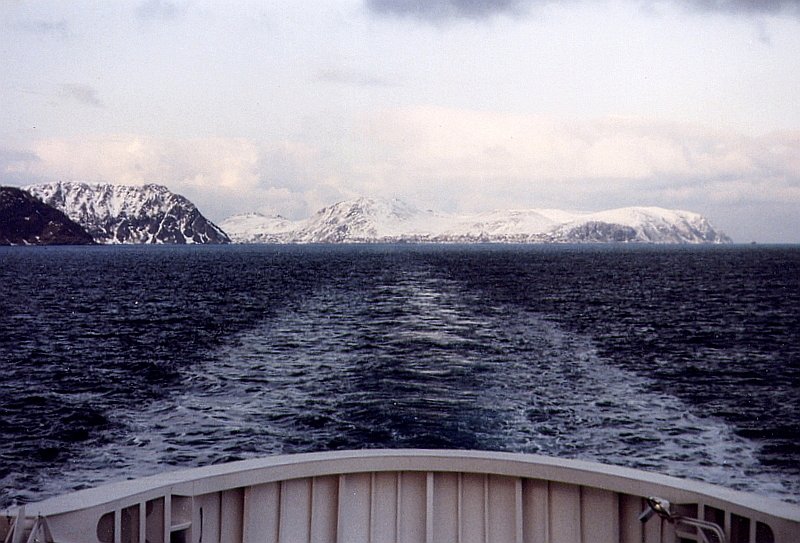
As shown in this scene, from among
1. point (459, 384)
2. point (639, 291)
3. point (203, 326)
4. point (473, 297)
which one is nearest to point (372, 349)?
point (459, 384)

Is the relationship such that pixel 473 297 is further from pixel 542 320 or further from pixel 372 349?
pixel 372 349

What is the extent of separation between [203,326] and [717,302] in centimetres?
4181

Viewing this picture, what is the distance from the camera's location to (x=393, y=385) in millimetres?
23703

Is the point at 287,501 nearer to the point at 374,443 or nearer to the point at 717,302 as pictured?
the point at 374,443

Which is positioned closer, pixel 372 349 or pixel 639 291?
pixel 372 349

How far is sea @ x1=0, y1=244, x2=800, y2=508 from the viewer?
16922 millimetres

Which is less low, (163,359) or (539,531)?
(539,531)

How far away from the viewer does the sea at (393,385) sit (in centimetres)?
1692

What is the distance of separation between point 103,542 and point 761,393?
24.9 metres

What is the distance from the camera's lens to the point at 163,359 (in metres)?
30.1

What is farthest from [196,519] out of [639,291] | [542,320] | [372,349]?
[639,291]

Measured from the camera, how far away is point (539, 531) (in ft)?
19.0

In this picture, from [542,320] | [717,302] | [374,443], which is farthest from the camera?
[717,302]

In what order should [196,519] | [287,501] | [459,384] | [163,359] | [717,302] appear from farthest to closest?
1. [717,302]
2. [163,359]
3. [459,384]
4. [287,501]
5. [196,519]
